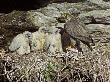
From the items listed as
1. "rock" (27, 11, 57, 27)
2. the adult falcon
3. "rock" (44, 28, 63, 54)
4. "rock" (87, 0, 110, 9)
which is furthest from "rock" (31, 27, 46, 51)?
"rock" (87, 0, 110, 9)

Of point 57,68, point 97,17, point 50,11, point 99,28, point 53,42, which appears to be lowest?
point 57,68

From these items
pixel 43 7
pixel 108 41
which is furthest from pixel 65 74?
pixel 43 7

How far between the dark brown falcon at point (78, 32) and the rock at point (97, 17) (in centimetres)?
34

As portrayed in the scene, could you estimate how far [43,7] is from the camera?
725 cm

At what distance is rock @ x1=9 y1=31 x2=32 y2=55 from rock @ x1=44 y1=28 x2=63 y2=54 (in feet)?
1.04

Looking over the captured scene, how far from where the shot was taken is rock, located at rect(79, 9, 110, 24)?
6867mm

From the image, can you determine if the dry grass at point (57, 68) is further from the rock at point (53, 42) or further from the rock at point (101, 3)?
the rock at point (101, 3)

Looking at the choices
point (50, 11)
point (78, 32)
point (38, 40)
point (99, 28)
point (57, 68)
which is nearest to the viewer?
point (57, 68)

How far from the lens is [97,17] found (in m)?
6.87

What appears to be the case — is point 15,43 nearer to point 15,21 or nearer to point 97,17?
point 15,21

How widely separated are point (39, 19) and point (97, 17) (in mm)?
1038

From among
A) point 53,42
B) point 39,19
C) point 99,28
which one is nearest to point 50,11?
point 39,19

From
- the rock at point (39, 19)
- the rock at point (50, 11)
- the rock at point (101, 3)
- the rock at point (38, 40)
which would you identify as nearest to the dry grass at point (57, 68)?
the rock at point (38, 40)

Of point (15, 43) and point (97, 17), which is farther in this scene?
point (97, 17)
